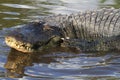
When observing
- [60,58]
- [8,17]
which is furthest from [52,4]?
[60,58]

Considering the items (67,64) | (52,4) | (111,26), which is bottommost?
(67,64)

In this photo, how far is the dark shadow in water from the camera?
5850 mm

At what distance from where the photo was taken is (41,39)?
7.03 m

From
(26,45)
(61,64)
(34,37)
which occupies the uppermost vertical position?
(34,37)

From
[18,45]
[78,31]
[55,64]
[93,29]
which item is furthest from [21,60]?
[93,29]

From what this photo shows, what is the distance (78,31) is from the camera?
7.38 meters

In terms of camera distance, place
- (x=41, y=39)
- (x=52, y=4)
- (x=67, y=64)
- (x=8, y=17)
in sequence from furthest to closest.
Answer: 1. (x=52, y=4)
2. (x=8, y=17)
3. (x=41, y=39)
4. (x=67, y=64)

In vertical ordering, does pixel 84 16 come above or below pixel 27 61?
above

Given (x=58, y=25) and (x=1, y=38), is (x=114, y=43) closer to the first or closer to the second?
(x=58, y=25)

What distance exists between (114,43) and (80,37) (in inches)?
23.4

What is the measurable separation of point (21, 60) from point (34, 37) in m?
0.61

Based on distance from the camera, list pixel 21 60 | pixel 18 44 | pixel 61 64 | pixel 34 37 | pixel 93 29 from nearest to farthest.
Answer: pixel 61 64, pixel 21 60, pixel 18 44, pixel 34 37, pixel 93 29

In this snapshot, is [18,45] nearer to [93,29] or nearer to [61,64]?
[61,64]

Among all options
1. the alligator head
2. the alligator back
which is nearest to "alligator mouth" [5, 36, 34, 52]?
the alligator head
